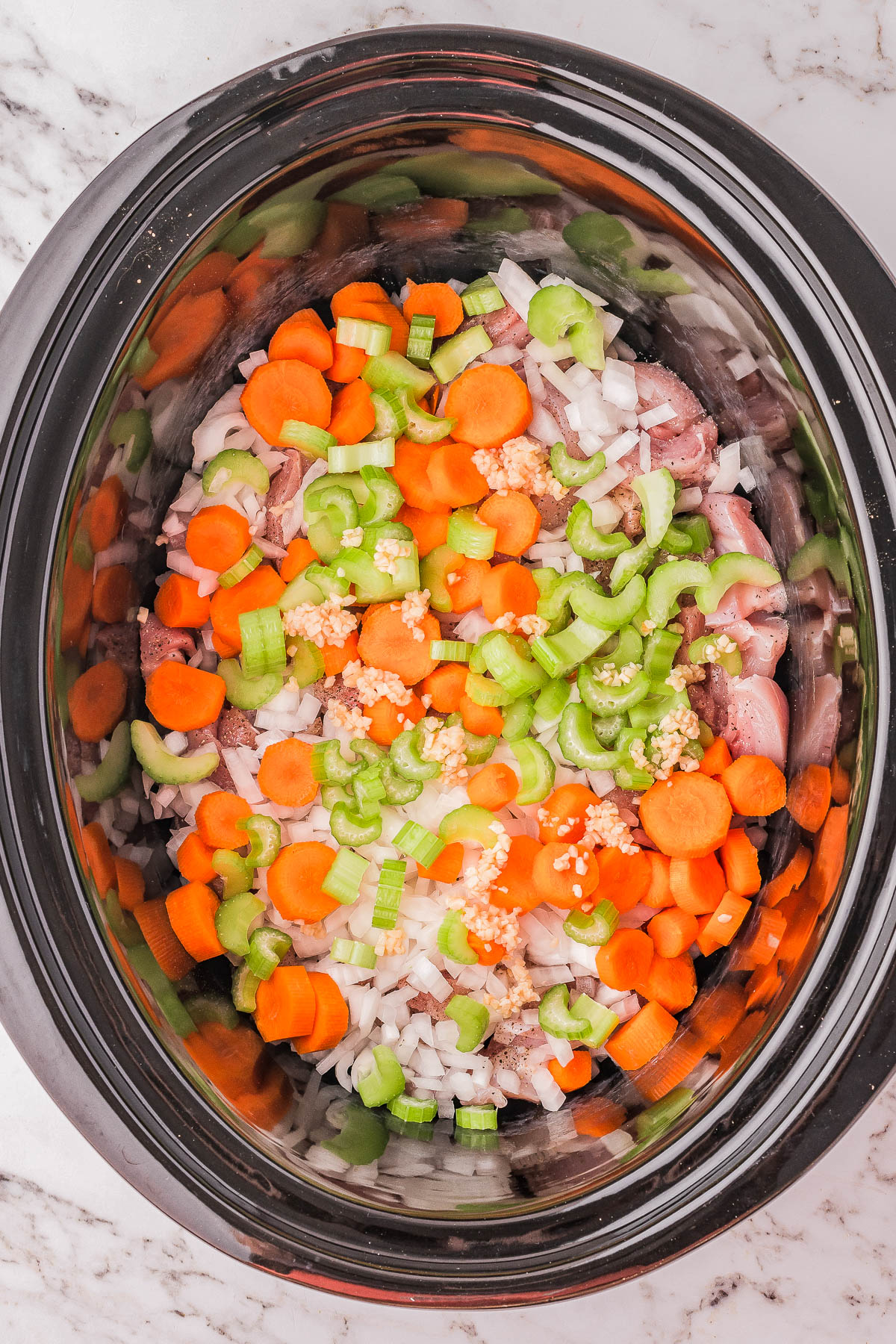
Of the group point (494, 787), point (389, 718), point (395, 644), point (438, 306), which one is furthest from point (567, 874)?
point (438, 306)

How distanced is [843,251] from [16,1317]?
2780mm

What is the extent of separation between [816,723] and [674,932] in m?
0.50

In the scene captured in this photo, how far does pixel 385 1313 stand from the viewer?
195 centimetres

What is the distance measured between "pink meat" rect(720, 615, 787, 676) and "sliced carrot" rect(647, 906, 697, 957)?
508 millimetres

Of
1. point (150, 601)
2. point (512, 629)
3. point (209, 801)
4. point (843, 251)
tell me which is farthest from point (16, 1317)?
point (843, 251)

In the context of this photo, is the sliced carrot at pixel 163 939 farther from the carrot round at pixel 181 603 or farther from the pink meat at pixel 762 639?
the pink meat at pixel 762 639

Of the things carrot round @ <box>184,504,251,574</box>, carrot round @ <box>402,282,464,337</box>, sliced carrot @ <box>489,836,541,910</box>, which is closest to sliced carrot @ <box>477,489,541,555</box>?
carrot round @ <box>402,282,464,337</box>

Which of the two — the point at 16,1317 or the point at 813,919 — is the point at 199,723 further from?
the point at 16,1317

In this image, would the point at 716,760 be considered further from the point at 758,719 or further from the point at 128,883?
the point at 128,883

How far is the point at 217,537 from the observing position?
1794 mm

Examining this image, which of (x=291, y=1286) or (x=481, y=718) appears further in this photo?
(x=291, y=1286)

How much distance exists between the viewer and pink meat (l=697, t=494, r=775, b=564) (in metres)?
1.75

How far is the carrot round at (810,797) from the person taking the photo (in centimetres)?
160

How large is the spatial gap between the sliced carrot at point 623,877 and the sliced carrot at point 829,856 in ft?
1.07
